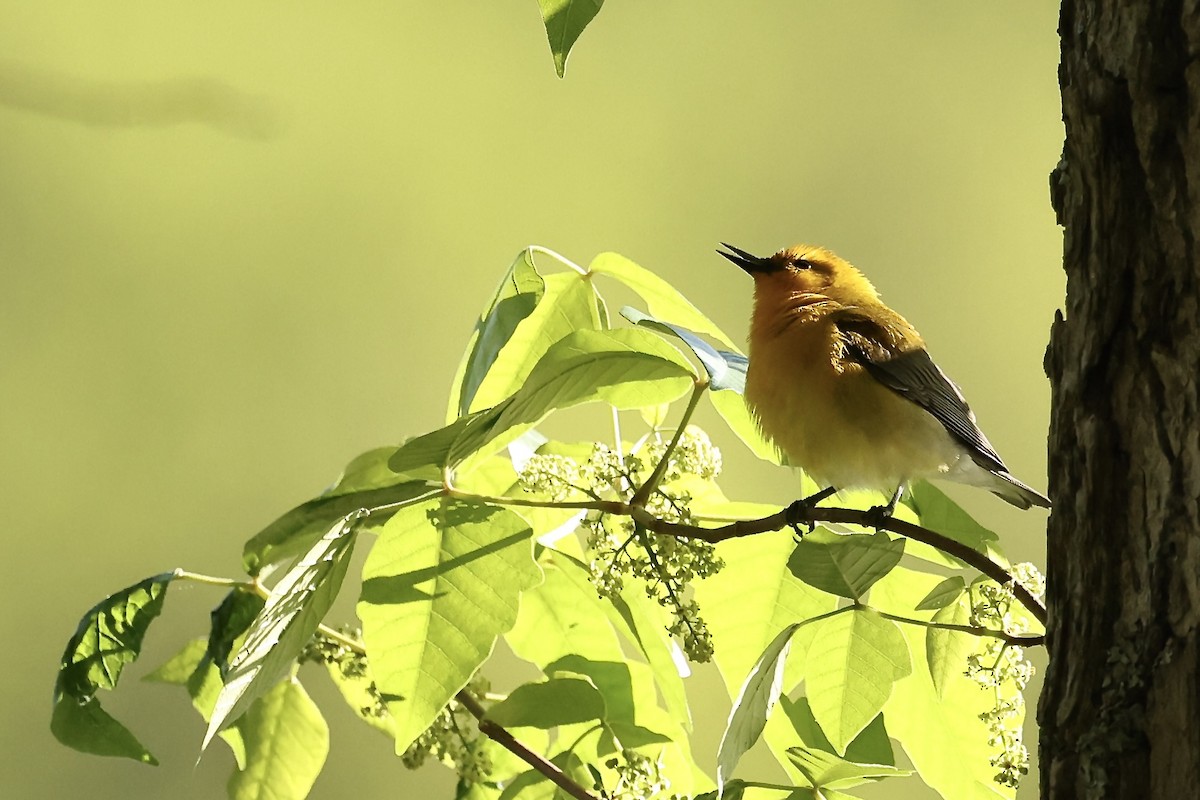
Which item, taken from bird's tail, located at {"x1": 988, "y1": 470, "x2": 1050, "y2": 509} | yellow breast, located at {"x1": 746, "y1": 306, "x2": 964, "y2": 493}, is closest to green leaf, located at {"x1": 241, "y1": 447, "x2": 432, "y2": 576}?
yellow breast, located at {"x1": 746, "y1": 306, "x2": 964, "y2": 493}

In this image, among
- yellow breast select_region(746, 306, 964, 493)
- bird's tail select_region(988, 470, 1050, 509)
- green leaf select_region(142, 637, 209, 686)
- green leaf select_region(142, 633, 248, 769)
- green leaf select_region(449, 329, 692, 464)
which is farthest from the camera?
bird's tail select_region(988, 470, 1050, 509)

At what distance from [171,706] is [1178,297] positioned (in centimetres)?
431

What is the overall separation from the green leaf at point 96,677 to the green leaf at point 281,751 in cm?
12

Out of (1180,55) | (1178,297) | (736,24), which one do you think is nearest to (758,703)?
(1178,297)

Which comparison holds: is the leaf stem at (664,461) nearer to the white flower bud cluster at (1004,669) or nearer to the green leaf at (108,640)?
the white flower bud cluster at (1004,669)

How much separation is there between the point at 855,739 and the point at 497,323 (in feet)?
1.36

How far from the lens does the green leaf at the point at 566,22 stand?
73 centimetres

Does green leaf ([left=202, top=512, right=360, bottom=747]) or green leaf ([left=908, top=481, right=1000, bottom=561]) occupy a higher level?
green leaf ([left=908, top=481, right=1000, bottom=561])

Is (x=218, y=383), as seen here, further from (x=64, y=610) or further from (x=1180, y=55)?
(x=1180, y=55)

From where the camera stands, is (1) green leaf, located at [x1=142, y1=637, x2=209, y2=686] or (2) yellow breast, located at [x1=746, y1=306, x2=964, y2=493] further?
(2) yellow breast, located at [x1=746, y1=306, x2=964, y2=493]

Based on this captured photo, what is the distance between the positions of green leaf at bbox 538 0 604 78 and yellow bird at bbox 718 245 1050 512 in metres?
0.77

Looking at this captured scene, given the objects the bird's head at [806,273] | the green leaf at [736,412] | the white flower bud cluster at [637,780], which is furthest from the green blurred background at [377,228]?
the white flower bud cluster at [637,780]

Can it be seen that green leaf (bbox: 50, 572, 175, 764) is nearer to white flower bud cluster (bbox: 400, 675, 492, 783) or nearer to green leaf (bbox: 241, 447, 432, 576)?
green leaf (bbox: 241, 447, 432, 576)

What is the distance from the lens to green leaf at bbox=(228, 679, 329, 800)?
1.04m
